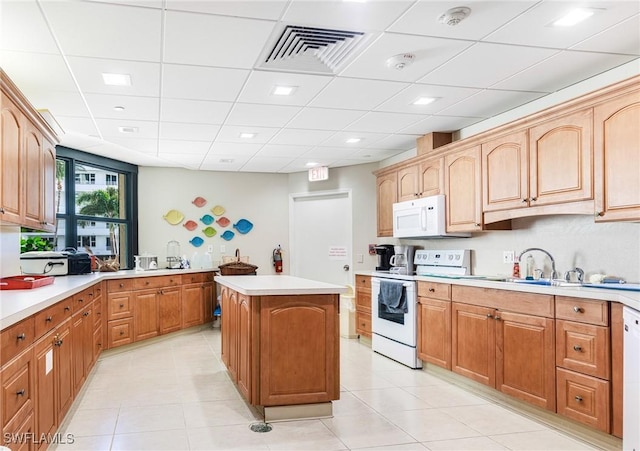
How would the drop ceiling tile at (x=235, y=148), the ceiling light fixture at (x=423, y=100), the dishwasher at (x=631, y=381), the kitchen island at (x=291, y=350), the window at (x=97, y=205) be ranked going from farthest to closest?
the window at (x=97, y=205), the drop ceiling tile at (x=235, y=148), the ceiling light fixture at (x=423, y=100), the kitchen island at (x=291, y=350), the dishwasher at (x=631, y=381)

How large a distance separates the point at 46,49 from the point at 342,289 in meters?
2.33

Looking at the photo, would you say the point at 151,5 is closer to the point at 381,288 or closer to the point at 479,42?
the point at 479,42

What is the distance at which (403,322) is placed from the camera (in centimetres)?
481

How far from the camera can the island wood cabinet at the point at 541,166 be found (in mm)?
3279

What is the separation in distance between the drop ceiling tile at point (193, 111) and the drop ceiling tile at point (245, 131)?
0.90ft

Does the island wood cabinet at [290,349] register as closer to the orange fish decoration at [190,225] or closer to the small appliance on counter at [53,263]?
the small appliance on counter at [53,263]

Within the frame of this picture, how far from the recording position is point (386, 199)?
6.06 m

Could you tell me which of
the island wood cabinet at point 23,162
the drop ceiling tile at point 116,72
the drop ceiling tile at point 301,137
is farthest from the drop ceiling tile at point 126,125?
the drop ceiling tile at point 301,137

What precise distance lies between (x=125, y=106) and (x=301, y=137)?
1.84 m

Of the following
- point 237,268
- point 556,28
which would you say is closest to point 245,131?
point 237,268

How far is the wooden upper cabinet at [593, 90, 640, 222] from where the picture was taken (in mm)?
2896

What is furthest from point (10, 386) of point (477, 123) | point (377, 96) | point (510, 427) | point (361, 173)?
point (361, 173)

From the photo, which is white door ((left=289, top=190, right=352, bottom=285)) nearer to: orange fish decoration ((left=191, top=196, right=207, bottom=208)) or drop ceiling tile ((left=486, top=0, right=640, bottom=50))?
orange fish decoration ((left=191, top=196, right=207, bottom=208))

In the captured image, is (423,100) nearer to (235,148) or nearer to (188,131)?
(188,131)
